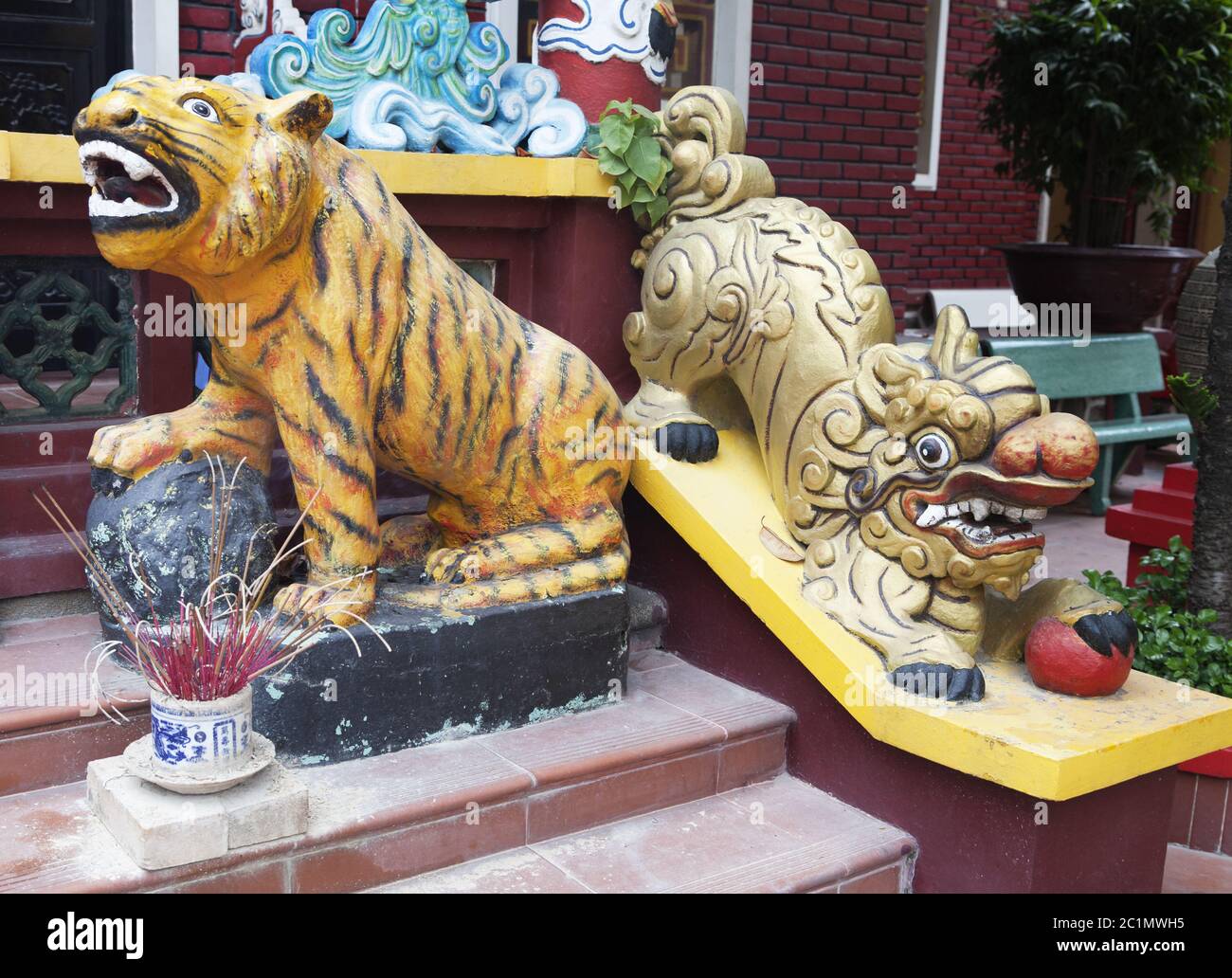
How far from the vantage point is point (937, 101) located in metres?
10.9

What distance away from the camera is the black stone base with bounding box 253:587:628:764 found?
308cm

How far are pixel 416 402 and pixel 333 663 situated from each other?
67 centimetres

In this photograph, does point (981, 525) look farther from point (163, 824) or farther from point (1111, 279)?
point (1111, 279)

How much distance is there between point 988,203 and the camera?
11.7 meters

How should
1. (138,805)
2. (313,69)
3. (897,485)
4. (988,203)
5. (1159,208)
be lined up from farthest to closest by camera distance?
(988,203), (1159,208), (313,69), (897,485), (138,805)

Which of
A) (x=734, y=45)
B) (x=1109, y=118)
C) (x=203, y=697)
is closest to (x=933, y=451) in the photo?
(x=203, y=697)

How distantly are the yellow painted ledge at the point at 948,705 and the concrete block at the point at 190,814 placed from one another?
1.44 meters

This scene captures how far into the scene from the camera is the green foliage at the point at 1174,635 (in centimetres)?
413

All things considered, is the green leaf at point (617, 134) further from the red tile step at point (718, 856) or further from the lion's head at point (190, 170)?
the red tile step at point (718, 856)

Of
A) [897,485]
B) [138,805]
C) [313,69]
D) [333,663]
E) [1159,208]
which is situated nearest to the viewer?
[138,805]

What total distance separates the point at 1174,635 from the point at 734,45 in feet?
14.6

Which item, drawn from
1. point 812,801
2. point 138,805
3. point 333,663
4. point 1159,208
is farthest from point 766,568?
point 1159,208

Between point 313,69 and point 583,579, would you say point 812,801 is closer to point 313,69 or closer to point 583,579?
point 583,579
